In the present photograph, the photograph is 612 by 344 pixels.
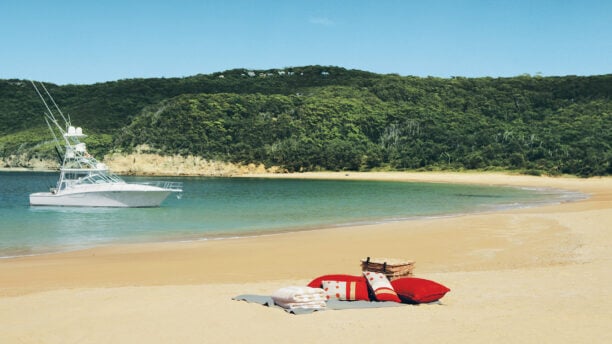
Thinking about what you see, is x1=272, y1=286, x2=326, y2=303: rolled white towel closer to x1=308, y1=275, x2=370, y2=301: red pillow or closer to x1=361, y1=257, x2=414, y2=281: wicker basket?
x1=308, y1=275, x2=370, y2=301: red pillow

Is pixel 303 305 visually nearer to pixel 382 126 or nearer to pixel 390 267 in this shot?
pixel 390 267

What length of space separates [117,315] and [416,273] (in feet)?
23.4

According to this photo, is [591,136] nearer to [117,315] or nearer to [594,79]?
[594,79]

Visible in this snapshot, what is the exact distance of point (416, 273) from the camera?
14.0m

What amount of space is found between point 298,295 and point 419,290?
2.19 meters

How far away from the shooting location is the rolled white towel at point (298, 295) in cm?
995

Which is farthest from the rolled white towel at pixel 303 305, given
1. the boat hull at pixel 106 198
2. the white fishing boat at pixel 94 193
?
the boat hull at pixel 106 198

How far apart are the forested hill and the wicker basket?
66816mm

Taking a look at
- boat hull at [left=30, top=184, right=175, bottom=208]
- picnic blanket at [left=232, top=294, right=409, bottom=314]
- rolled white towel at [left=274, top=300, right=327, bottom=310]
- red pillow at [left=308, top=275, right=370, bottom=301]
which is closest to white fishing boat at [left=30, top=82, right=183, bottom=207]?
boat hull at [left=30, top=184, right=175, bottom=208]

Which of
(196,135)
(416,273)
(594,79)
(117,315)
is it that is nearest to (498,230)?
(416,273)

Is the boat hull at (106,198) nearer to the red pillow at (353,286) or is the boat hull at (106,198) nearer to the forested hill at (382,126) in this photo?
the red pillow at (353,286)

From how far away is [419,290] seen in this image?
10.5 metres

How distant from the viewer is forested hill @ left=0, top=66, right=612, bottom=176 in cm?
8888

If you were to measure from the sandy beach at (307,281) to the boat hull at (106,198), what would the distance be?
17.5 m
